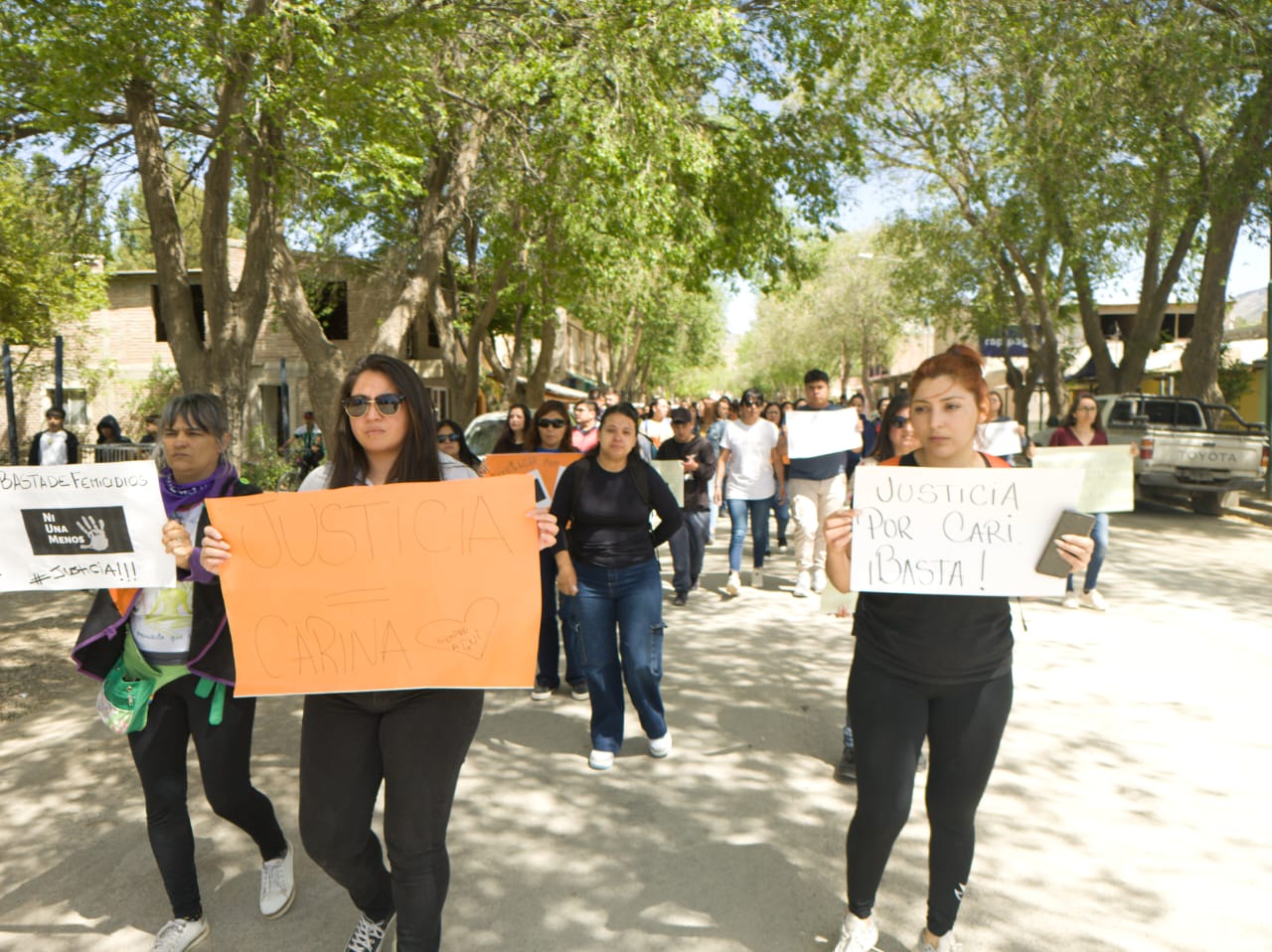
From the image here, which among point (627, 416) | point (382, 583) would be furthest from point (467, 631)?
point (627, 416)

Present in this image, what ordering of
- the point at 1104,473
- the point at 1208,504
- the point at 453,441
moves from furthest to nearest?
the point at 1208,504
the point at 1104,473
the point at 453,441

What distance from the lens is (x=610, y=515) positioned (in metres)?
4.71

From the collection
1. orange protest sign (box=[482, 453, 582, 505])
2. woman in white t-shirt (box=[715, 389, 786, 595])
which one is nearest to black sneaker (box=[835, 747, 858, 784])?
orange protest sign (box=[482, 453, 582, 505])

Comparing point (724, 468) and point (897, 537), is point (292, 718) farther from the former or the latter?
point (724, 468)

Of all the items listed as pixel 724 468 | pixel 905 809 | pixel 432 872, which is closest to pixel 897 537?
pixel 905 809

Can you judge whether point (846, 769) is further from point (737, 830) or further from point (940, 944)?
point (940, 944)

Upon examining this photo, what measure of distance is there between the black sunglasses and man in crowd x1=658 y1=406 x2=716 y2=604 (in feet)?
18.7

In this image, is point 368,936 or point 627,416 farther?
point 627,416

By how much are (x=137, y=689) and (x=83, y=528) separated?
0.53m

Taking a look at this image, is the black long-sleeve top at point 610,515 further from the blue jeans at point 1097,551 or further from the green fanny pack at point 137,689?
the blue jeans at point 1097,551

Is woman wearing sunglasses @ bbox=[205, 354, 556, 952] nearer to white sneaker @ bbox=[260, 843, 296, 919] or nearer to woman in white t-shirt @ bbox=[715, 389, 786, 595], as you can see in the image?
white sneaker @ bbox=[260, 843, 296, 919]

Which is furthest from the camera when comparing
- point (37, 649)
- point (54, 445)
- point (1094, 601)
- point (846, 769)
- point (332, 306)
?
point (332, 306)

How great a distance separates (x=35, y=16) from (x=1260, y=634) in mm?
10666

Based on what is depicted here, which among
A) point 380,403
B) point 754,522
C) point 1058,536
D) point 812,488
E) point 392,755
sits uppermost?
point 380,403
